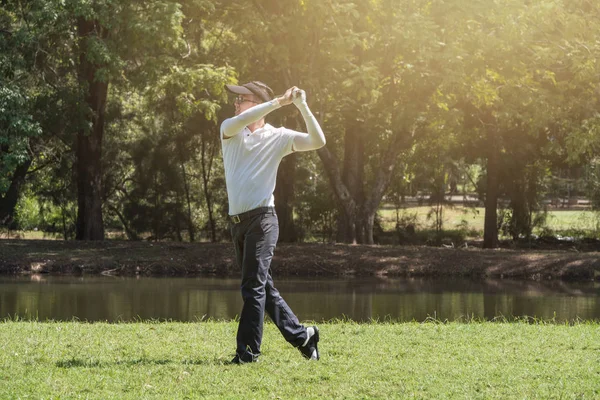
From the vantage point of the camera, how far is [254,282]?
22.1 feet

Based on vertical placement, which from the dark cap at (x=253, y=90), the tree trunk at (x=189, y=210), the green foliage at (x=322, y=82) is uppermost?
the green foliage at (x=322, y=82)

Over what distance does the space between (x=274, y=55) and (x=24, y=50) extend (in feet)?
20.1

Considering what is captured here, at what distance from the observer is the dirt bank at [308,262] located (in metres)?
21.2

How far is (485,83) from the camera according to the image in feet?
76.2

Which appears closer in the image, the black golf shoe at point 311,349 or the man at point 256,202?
the man at point 256,202

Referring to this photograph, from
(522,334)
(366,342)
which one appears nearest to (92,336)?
(366,342)

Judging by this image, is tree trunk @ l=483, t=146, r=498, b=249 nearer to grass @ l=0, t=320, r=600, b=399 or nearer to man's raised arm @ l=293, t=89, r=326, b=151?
grass @ l=0, t=320, r=600, b=399

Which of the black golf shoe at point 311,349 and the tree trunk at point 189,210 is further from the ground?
the tree trunk at point 189,210

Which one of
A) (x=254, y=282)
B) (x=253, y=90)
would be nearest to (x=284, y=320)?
(x=254, y=282)

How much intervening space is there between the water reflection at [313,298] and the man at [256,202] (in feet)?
17.8

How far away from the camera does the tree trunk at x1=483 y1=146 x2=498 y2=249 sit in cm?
2781

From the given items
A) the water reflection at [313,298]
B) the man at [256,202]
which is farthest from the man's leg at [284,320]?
the water reflection at [313,298]

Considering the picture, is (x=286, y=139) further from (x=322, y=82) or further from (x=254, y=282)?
(x=322, y=82)

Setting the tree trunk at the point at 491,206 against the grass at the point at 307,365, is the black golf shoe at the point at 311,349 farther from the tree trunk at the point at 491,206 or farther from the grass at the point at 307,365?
the tree trunk at the point at 491,206
